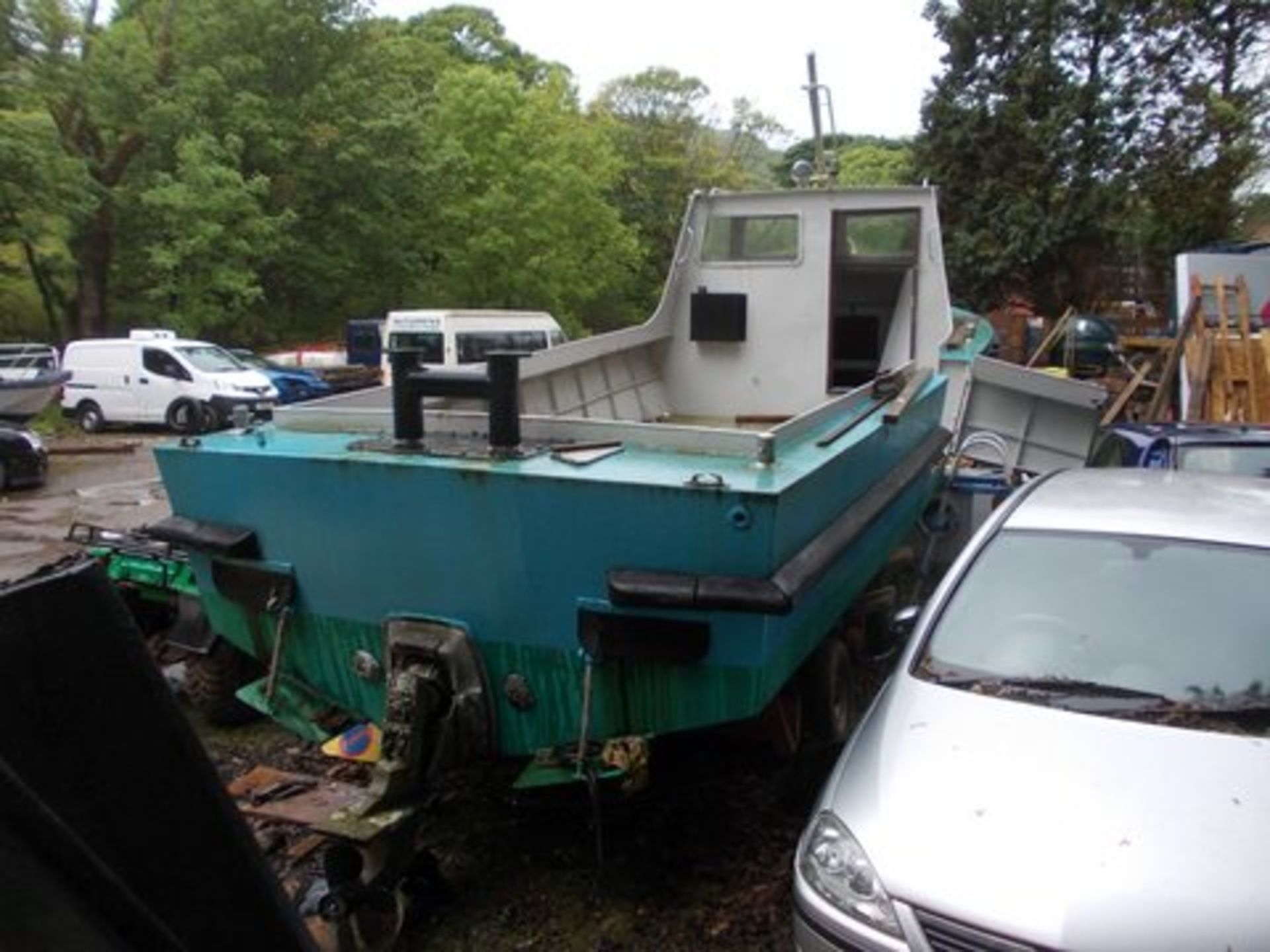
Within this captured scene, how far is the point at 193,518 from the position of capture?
4.46 meters

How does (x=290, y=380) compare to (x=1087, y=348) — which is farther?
(x=1087, y=348)

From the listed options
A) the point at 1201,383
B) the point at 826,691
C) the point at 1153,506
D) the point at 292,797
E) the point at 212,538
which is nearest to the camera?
the point at 292,797

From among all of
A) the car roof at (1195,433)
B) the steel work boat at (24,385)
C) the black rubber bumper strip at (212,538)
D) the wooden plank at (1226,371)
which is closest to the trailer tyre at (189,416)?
the steel work boat at (24,385)

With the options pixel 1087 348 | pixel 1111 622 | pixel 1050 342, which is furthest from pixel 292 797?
pixel 1087 348

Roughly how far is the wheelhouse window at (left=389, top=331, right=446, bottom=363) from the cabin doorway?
35.6ft

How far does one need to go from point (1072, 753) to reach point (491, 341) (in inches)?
685

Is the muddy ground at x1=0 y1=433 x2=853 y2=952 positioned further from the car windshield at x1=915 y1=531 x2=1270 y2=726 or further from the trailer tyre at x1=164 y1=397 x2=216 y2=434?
the trailer tyre at x1=164 y1=397 x2=216 y2=434

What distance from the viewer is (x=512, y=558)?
3684mm

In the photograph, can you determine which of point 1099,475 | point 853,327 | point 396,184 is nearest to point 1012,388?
point 853,327

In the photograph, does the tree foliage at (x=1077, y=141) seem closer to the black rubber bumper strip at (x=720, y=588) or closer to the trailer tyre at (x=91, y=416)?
the trailer tyre at (x=91, y=416)

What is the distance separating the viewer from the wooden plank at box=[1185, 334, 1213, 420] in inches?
498

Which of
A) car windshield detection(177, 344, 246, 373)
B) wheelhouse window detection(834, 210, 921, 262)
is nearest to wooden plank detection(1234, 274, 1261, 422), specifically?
wheelhouse window detection(834, 210, 921, 262)

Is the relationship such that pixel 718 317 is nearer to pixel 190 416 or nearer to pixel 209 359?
pixel 190 416

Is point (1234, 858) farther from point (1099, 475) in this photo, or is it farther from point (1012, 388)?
point (1012, 388)
